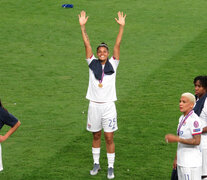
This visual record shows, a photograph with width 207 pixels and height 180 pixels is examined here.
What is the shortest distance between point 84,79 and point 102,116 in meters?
6.22

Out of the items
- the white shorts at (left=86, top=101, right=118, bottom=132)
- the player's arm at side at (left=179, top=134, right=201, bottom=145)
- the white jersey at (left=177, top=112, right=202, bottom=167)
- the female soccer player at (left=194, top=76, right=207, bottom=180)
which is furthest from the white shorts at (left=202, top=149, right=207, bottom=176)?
the white shorts at (left=86, top=101, right=118, bottom=132)

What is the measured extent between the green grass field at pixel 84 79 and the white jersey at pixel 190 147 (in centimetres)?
210

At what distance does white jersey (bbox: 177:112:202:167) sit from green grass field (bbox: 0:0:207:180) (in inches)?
82.7

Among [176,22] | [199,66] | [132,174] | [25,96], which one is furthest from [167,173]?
[176,22]

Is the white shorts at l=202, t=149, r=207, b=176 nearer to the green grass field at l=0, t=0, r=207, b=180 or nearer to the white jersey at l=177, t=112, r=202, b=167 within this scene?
the white jersey at l=177, t=112, r=202, b=167

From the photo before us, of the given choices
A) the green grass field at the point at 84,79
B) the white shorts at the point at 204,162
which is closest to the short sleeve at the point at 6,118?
the green grass field at the point at 84,79

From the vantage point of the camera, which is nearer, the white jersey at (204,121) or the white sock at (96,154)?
the white jersey at (204,121)

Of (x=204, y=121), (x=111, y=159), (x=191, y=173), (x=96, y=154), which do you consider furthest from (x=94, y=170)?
(x=191, y=173)

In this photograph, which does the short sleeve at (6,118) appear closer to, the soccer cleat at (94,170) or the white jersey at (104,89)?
the white jersey at (104,89)

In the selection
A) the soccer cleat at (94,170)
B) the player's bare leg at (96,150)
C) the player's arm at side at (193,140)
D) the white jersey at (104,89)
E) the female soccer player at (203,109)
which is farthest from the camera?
the soccer cleat at (94,170)

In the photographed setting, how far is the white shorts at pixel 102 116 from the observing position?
28.5ft

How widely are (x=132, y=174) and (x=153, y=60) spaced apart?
7.80 metres

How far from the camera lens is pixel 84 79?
48.9 ft

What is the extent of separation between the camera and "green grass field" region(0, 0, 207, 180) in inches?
384
